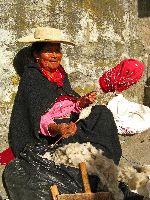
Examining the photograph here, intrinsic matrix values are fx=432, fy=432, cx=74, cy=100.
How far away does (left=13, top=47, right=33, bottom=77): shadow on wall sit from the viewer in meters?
4.41

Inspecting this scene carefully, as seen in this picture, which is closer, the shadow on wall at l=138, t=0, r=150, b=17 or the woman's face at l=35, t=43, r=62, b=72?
the woman's face at l=35, t=43, r=62, b=72

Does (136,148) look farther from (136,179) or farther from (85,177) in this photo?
(85,177)

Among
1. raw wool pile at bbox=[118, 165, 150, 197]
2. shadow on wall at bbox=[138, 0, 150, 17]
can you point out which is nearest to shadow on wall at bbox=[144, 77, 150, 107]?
shadow on wall at bbox=[138, 0, 150, 17]

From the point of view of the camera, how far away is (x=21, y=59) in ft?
14.6

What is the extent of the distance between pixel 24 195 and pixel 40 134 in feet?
1.95

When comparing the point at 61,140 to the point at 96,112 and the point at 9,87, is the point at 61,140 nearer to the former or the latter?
the point at 96,112

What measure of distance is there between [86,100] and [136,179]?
0.89 m

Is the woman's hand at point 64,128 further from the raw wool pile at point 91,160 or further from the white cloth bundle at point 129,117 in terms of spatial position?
the white cloth bundle at point 129,117

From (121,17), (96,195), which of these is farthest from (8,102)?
(121,17)

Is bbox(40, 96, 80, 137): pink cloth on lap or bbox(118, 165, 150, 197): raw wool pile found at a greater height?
bbox(40, 96, 80, 137): pink cloth on lap

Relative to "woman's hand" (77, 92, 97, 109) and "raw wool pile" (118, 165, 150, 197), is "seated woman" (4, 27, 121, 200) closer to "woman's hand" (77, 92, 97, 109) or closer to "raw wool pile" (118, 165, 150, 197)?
"woman's hand" (77, 92, 97, 109)

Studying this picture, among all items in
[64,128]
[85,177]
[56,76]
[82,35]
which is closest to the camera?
[85,177]

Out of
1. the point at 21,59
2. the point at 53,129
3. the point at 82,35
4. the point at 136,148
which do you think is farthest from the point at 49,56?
the point at 136,148

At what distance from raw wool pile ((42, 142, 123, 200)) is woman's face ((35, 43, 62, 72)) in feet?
2.60
